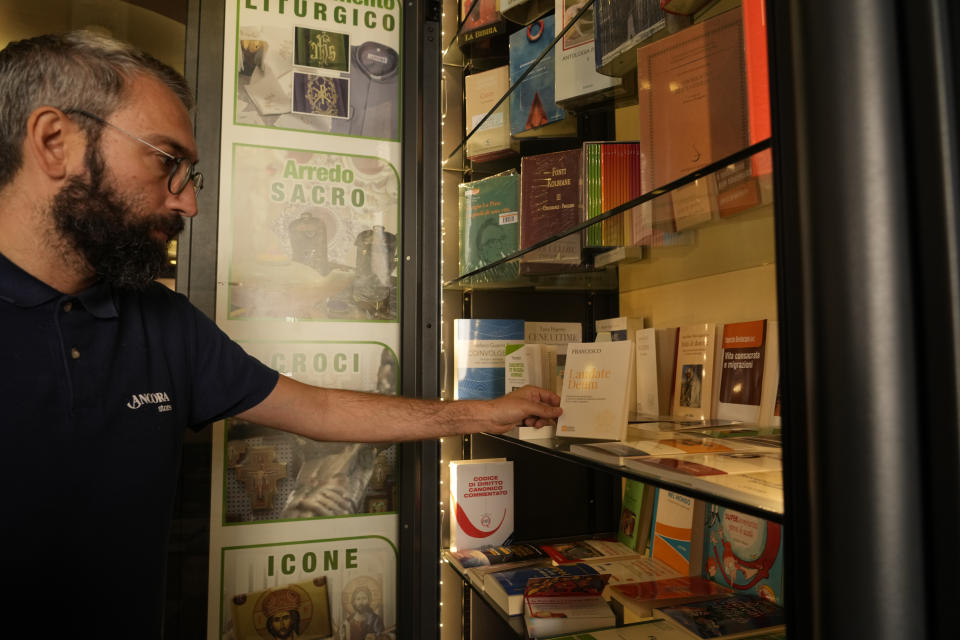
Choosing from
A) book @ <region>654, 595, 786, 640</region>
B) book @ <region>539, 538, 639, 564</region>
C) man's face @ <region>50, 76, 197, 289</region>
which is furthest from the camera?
book @ <region>539, 538, 639, 564</region>

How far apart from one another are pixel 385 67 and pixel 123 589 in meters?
1.77

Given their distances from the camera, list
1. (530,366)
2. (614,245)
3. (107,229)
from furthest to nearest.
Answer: (530,366) < (614,245) < (107,229)

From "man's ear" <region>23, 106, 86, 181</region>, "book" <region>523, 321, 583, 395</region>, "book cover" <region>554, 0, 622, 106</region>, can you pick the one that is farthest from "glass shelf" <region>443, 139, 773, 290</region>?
"man's ear" <region>23, 106, 86, 181</region>

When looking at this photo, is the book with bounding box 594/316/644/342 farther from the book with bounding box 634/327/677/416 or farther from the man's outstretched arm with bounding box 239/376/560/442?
the man's outstretched arm with bounding box 239/376/560/442

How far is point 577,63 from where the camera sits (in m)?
1.58

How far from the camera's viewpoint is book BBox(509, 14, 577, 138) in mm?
1743

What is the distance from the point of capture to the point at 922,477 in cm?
58

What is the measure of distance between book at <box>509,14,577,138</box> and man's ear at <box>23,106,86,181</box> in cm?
117

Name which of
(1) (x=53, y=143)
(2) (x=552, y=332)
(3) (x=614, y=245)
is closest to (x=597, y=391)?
(3) (x=614, y=245)

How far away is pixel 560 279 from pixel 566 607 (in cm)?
98

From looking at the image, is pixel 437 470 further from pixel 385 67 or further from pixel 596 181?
pixel 385 67

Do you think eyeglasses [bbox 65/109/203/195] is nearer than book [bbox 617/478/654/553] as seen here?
Yes

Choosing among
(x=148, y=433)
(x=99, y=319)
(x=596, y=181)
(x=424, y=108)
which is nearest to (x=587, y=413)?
(x=596, y=181)

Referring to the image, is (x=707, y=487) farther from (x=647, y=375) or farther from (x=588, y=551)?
(x=588, y=551)
